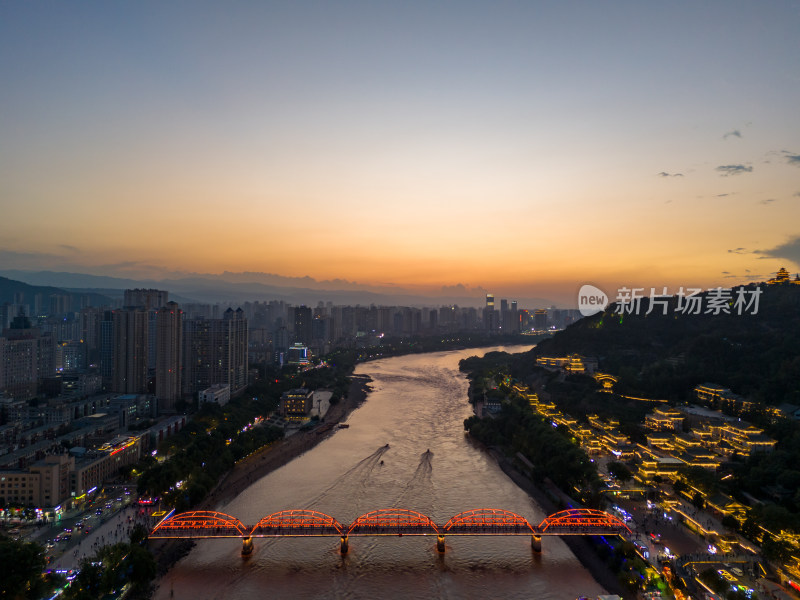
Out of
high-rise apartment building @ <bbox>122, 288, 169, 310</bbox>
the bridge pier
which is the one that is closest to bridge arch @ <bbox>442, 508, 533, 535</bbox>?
the bridge pier

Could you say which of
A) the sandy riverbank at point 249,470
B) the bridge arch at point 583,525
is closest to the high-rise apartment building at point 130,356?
the sandy riverbank at point 249,470

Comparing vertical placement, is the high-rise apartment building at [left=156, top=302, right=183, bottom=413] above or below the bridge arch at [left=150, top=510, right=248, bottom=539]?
above

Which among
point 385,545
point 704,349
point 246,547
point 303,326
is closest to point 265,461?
point 246,547

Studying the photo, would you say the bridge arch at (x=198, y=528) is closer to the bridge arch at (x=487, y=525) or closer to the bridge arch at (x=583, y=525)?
the bridge arch at (x=487, y=525)

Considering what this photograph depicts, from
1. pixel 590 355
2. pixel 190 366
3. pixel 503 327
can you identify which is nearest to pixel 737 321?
pixel 590 355

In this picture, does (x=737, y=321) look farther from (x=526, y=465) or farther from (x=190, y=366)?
(x=190, y=366)

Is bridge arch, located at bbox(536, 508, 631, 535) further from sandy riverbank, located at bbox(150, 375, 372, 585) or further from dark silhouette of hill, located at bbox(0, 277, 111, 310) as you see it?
dark silhouette of hill, located at bbox(0, 277, 111, 310)

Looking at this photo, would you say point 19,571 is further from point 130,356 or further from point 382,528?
point 130,356
